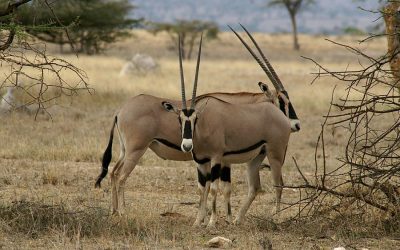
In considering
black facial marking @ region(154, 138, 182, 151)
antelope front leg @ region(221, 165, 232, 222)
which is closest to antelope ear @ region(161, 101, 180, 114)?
black facial marking @ region(154, 138, 182, 151)

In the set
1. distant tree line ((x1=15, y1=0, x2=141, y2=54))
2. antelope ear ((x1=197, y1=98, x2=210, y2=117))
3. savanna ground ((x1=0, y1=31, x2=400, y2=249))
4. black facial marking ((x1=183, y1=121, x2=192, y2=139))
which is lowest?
savanna ground ((x1=0, y1=31, x2=400, y2=249))

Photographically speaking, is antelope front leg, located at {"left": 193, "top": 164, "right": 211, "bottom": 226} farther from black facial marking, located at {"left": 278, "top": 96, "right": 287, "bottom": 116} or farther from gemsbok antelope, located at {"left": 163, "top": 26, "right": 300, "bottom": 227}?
black facial marking, located at {"left": 278, "top": 96, "right": 287, "bottom": 116}

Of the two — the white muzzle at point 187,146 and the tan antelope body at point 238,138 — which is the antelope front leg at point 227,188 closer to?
the tan antelope body at point 238,138

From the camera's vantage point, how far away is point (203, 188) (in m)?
7.81

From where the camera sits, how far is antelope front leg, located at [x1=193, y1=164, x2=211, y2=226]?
25.2 feet

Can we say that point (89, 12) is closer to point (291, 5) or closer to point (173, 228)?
point (173, 228)

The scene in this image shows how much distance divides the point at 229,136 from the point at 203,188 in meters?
0.59

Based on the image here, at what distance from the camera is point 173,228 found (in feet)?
23.6

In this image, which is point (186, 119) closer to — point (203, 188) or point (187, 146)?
point (187, 146)

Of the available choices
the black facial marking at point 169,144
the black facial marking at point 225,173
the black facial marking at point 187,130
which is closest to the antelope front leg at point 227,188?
the black facial marking at point 225,173

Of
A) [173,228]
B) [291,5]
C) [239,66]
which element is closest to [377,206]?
[173,228]

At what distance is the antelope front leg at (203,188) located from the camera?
7.68 meters

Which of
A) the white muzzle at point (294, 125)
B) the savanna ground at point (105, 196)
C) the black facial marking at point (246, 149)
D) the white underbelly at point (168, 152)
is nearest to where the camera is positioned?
the savanna ground at point (105, 196)

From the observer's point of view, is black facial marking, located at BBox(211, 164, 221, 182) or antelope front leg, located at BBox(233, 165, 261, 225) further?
antelope front leg, located at BBox(233, 165, 261, 225)
